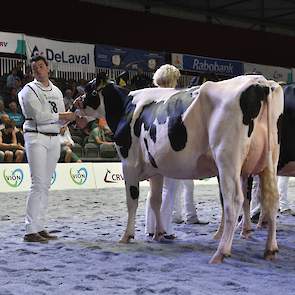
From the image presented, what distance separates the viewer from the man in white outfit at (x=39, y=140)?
16.4 feet

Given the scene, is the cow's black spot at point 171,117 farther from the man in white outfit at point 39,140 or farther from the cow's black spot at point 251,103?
the man in white outfit at point 39,140

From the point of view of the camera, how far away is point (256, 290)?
3135 millimetres

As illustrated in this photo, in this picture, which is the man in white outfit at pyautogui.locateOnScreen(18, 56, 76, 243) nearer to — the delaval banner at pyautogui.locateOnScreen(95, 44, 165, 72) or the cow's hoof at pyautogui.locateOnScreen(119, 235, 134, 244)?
the cow's hoof at pyautogui.locateOnScreen(119, 235, 134, 244)

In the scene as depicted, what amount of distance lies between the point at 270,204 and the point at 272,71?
15.4 m

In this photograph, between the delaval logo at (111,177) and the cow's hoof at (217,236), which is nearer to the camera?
the cow's hoof at (217,236)

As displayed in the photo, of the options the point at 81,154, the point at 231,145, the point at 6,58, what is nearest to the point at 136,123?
the point at 231,145

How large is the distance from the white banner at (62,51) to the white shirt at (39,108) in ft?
29.9

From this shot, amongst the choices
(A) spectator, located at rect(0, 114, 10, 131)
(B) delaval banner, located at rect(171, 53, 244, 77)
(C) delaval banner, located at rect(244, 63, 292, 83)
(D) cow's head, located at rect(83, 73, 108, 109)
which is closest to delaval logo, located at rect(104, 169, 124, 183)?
(A) spectator, located at rect(0, 114, 10, 131)

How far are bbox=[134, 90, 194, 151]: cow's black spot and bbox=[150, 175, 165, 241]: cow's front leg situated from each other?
1.84ft

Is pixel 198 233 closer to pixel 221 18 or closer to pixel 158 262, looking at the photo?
pixel 158 262

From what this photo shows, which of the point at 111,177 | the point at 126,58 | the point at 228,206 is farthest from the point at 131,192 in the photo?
the point at 126,58

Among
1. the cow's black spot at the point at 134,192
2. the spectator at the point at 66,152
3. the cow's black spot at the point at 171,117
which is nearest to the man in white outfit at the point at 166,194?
the cow's black spot at the point at 134,192

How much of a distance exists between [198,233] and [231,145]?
6.13ft

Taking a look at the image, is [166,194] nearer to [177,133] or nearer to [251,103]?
[177,133]
